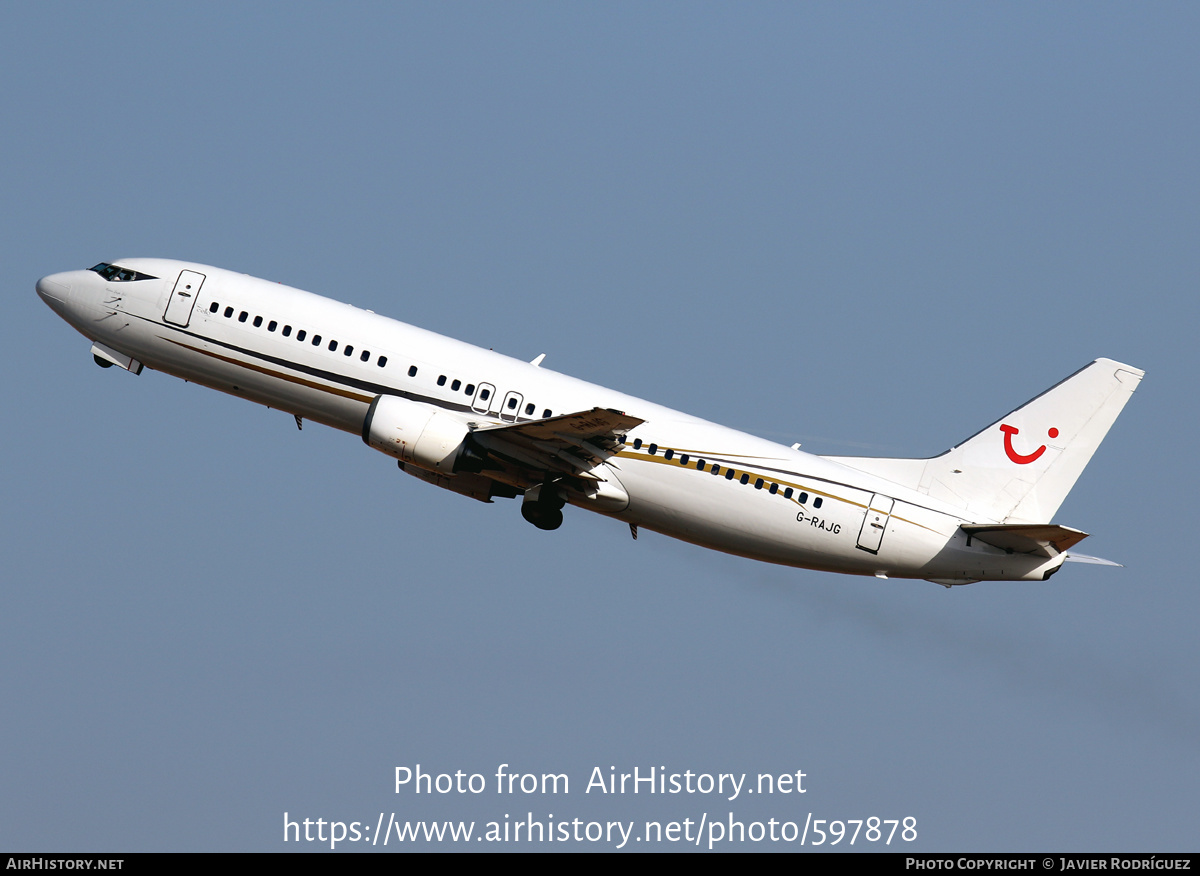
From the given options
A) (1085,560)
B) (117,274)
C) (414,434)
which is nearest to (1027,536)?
(1085,560)

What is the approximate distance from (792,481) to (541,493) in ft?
23.4

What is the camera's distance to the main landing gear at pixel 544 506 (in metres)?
37.8

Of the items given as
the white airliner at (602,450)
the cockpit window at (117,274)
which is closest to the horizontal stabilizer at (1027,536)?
the white airliner at (602,450)

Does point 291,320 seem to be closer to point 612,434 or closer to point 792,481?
point 612,434

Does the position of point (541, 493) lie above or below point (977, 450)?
below

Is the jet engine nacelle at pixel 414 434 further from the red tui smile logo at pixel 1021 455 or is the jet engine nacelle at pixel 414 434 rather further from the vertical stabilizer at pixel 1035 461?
the red tui smile logo at pixel 1021 455

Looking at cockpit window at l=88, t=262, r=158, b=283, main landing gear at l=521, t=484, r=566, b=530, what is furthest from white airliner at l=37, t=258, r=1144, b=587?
cockpit window at l=88, t=262, r=158, b=283

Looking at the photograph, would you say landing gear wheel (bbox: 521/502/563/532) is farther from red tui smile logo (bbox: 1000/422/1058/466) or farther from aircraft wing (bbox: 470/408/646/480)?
red tui smile logo (bbox: 1000/422/1058/466)

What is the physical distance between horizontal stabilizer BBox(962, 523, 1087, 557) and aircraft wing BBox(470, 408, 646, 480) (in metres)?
10.4

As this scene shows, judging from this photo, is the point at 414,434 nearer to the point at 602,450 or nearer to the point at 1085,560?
the point at 602,450

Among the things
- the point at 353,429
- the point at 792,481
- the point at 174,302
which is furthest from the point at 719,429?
the point at 174,302

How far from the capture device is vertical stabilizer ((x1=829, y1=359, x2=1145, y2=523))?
39.1 metres

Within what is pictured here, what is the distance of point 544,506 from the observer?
37906 mm

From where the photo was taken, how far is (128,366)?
40062mm
